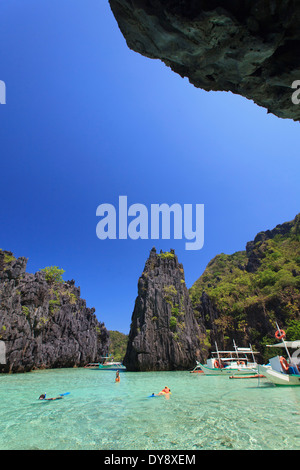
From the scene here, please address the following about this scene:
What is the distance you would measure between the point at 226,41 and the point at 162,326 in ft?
153

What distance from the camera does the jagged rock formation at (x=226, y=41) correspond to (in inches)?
152

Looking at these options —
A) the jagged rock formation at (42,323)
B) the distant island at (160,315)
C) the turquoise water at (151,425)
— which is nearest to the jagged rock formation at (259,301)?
the distant island at (160,315)

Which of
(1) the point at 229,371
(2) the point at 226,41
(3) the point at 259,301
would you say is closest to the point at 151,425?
(2) the point at 226,41

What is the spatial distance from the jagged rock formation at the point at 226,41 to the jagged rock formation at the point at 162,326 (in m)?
44.7

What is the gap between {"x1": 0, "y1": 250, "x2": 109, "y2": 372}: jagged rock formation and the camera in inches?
1388

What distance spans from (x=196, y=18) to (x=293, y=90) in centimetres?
274

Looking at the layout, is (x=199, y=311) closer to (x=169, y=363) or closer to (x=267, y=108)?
(x=169, y=363)

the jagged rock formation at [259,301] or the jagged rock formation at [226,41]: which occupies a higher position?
the jagged rock formation at [259,301]

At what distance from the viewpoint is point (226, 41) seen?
4219 millimetres

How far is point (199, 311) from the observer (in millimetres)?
59156

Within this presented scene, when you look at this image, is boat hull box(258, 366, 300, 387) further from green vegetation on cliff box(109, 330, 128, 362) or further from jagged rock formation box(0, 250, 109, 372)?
green vegetation on cliff box(109, 330, 128, 362)

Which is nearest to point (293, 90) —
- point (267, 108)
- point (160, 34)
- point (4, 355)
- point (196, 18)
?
point (267, 108)

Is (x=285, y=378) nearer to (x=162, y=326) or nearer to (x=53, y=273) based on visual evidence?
(x=162, y=326)

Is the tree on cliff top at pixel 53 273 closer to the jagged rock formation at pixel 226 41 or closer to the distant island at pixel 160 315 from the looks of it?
the distant island at pixel 160 315
